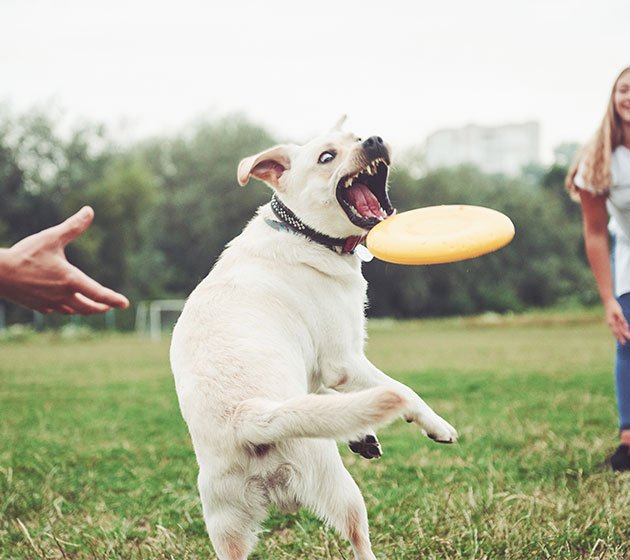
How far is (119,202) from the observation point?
32406 mm

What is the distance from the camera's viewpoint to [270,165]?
3.64 m

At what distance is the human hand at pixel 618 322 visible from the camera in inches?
177

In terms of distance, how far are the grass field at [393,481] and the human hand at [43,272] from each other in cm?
137

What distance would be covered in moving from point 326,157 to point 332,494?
1.62 metres

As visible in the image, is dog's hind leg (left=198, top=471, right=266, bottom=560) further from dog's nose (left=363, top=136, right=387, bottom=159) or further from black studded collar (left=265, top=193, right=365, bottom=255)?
dog's nose (left=363, top=136, right=387, bottom=159)

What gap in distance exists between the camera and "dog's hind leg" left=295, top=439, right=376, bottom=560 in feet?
8.57

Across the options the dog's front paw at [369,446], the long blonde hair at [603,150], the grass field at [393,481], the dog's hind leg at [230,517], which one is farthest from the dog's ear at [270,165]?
the long blonde hair at [603,150]

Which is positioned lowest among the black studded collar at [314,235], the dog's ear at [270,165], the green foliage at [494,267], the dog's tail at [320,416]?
the green foliage at [494,267]

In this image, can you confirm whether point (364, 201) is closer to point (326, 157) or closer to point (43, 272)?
point (326, 157)

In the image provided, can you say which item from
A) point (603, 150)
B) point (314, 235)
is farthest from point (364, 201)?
point (603, 150)

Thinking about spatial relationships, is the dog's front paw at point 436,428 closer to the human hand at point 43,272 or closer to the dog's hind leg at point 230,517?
the dog's hind leg at point 230,517

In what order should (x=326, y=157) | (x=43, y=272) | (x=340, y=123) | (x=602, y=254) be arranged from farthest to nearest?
(x=602, y=254)
(x=340, y=123)
(x=326, y=157)
(x=43, y=272)

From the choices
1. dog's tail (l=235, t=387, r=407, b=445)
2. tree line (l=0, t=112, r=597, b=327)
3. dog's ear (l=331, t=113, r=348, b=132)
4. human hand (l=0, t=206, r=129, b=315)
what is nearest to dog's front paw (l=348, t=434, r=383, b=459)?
dog's tail (l=235, t=387, r=407, b=445)

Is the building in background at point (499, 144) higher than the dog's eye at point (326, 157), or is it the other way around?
the dog's eye at point (326, 157)
